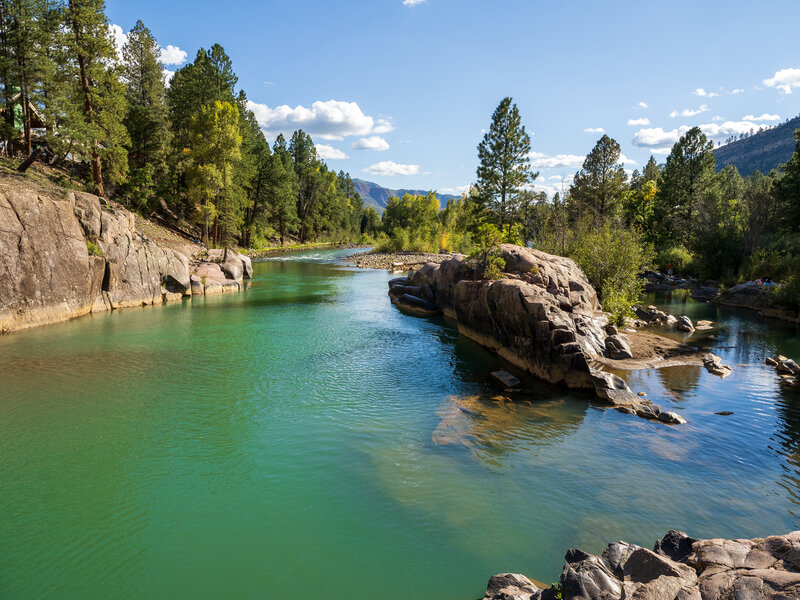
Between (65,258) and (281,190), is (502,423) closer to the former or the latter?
(65,258)

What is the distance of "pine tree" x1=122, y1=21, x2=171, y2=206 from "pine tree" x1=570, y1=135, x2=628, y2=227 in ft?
172

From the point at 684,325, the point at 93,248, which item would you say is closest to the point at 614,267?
the point at 684,325

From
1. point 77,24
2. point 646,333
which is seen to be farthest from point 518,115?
point 77,24

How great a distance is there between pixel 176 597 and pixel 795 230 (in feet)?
178

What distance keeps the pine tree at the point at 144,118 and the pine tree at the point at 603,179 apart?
2067 inches

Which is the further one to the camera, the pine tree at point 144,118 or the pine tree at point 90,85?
the pine tree at point 144,118

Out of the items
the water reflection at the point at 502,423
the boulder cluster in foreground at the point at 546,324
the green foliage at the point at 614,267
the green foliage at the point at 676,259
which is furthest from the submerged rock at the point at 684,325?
the green foliage at the point at 676,259

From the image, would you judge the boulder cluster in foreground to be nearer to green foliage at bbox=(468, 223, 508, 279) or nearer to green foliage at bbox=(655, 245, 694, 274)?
green foliage at bbox=(468, 223, 508, 279)

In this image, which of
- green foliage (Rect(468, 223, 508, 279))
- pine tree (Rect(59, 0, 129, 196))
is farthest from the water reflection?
pine tree (Rect(59, 0, 129, 196))

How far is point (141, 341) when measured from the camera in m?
22.0

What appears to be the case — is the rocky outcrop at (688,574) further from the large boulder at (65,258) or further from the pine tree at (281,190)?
the pine tree at (281,190)

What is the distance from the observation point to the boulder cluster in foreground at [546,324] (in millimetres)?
16219

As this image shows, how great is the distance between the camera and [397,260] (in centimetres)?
7050

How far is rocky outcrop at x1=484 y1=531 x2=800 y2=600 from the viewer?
16.5 feet
